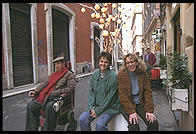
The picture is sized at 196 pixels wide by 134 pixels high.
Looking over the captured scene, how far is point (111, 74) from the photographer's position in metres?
1.64

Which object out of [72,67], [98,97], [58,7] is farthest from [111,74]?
[58,7]

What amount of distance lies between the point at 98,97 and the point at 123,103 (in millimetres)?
209

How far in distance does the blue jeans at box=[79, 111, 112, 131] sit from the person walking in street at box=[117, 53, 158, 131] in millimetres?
158

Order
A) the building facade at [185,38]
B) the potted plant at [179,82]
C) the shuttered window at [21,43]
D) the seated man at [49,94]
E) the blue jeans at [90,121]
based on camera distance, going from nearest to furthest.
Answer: the shuttered window at [21,43], the seated man at [49,94], the blue jeans at [90,121], the building facade at [185,38], the potted plant at [179,82]

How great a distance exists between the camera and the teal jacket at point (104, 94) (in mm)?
1621

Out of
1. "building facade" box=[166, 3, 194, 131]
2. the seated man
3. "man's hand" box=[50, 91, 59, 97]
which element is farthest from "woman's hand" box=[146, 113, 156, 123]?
"man's hand" box=[50, 91, 59, 97]

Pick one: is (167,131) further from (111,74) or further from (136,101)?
(111,74)

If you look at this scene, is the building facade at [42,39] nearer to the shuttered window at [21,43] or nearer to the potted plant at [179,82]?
the shuttered window at [21,43]

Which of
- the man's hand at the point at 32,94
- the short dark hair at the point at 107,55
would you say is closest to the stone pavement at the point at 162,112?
the man's hand at the point at 32,94

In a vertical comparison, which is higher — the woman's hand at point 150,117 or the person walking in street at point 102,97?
the person walking in street at point 102,97

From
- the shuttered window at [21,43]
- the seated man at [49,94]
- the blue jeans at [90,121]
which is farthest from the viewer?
the blue jeans at [90,121]

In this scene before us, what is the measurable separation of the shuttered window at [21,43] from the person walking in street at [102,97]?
0.50 metres

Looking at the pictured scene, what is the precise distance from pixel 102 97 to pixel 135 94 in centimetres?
31

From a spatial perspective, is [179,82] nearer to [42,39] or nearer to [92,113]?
[92,113]
